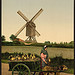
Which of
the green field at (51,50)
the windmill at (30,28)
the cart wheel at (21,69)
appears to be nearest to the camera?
the cart wheel at (21,69)

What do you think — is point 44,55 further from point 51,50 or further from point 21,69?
point 21,69

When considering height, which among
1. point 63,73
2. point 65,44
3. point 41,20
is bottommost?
point 63,73

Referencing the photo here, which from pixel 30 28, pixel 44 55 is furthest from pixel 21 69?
pixel 30 28

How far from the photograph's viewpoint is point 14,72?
4.68 m

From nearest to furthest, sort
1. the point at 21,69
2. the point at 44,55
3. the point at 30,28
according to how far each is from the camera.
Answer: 1. the point at 21,69
2. the point at 44,55
3. the point at 30,28

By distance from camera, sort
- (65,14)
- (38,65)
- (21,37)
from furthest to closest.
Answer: (21,37) < (65,14) < (38,65)

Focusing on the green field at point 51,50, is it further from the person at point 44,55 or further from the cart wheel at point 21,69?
the cart wheel at point 21,69

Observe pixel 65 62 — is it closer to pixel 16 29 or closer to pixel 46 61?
pixel 46 61

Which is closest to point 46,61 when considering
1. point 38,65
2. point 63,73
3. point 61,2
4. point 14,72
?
point 38,65

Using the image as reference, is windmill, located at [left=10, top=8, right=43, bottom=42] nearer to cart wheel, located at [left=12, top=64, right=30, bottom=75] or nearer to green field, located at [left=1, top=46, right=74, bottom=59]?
green field, located at [left=1, top=46, right=74, bottom=59]

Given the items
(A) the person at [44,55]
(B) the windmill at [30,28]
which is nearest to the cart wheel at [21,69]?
(A) the person at [44,55]

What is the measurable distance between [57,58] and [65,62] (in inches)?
10.1

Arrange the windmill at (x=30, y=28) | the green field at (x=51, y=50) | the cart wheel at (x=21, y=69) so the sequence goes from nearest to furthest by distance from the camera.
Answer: the cart wheel at (x=21, y=69)
the green field at (x=51, y=50)
the windmill at (x=30, y=28)

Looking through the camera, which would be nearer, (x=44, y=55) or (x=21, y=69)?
(x=21, y=69)
